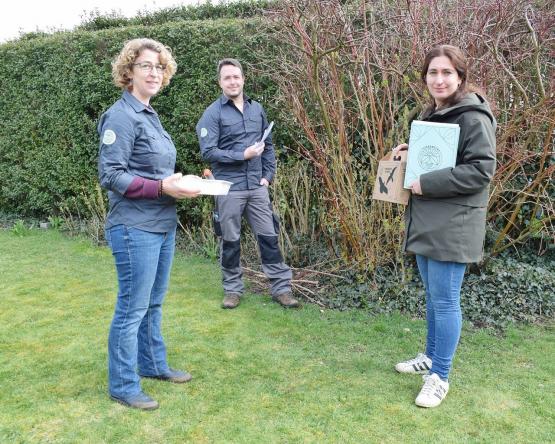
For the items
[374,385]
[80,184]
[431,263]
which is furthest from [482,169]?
[80,184]

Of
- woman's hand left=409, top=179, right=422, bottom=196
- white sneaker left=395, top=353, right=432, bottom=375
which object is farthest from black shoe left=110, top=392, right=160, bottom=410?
woman's hand left=409, top=179, right=422, bottom=196

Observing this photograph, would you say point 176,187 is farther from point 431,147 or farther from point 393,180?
point 431,147

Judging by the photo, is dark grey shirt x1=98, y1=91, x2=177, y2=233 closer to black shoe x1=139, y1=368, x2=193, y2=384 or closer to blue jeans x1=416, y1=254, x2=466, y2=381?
black shoe x1=139, y1=368, x2=193, y2=384

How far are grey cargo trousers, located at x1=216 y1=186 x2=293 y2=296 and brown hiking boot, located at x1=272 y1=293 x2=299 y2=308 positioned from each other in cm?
4

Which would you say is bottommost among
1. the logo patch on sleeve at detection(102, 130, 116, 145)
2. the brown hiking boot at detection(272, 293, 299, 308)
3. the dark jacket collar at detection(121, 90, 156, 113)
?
A: the brown hiking boot at detection(272, 293, 299, 308)

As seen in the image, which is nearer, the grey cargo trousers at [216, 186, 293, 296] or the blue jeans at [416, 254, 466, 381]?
the blue jeans at [416, 254, 466, 381]

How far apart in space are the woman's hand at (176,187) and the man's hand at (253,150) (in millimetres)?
1850

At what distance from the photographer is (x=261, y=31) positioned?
5.98 m

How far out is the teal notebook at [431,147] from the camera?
2.87 meters

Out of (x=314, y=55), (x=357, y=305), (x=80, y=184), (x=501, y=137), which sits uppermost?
(x=314, y=55)

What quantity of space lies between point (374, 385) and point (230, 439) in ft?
3.30

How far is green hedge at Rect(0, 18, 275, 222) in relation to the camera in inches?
251

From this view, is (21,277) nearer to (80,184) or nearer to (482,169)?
(80,184)

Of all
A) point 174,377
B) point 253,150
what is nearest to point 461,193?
point 174,377
